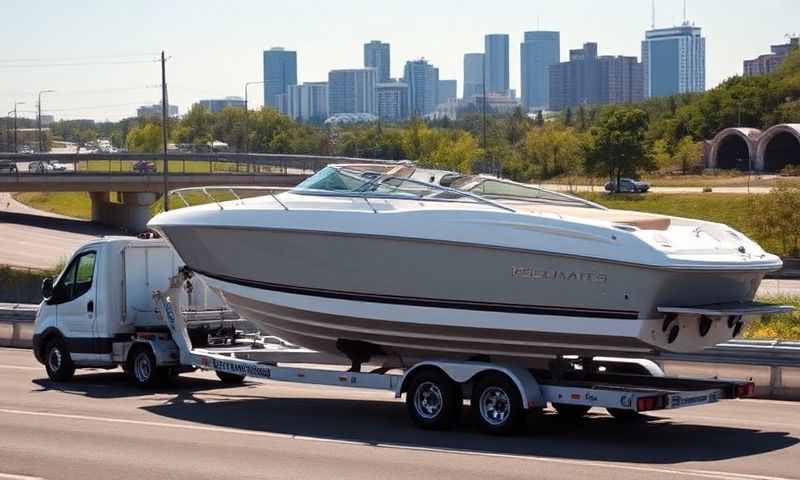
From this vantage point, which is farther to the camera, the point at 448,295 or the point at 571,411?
the point at 571,411

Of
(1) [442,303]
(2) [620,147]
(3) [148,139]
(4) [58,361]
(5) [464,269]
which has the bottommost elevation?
(4) [58,361]

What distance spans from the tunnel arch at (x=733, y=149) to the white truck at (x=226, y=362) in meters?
78.8

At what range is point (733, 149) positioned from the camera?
3836 inches

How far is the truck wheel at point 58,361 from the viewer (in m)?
20.1

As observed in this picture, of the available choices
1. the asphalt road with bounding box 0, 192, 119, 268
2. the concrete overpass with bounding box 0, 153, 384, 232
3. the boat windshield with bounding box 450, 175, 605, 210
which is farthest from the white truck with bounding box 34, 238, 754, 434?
the concrete overpass with bounding box 0, 153, 384, 232

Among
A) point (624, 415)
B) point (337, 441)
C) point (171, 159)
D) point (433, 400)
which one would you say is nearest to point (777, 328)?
point (624, 415)

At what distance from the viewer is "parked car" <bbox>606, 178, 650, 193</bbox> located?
7819 centimetres

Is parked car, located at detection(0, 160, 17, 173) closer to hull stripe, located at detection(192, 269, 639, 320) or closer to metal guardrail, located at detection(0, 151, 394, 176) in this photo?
metal guardrail, located at detection(0, 151, 394, 176)

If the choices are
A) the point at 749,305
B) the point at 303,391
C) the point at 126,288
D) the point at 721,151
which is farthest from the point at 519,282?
the point at 721,151

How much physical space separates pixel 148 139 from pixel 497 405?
122m

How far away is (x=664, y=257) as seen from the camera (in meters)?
13.7

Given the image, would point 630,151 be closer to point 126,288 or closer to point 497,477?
point 126,288

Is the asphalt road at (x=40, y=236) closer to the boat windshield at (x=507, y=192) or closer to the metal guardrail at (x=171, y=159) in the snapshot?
the metal guardrail at (x=171, y=159)

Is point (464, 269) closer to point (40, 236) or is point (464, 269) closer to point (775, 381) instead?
point (775, 381)
